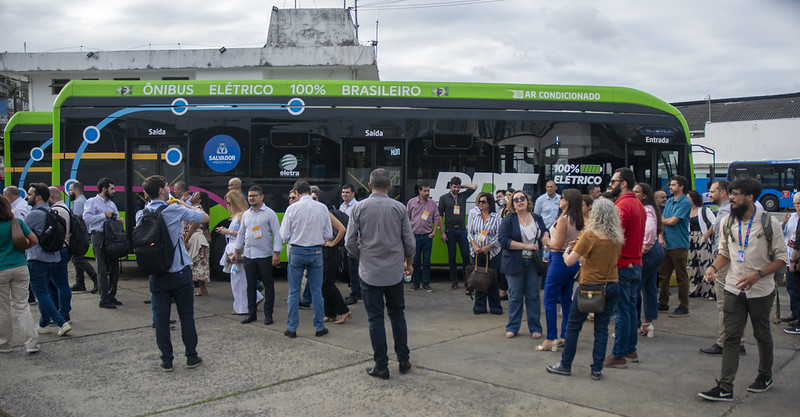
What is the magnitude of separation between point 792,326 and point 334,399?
584 centimetres

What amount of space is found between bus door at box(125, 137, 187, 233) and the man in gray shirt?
5.88m

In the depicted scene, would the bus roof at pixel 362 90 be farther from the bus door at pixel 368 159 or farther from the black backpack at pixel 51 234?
the black backpack at pixel 51 234

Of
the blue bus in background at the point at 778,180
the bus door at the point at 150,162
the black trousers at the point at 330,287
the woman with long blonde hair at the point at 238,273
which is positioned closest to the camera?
the black trousers at the point at 330,287

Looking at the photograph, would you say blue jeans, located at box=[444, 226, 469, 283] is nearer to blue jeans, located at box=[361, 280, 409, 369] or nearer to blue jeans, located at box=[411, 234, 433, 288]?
blue jeans, located at box=[411, 234, 433, 288]

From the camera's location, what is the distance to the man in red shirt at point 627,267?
18.4ft

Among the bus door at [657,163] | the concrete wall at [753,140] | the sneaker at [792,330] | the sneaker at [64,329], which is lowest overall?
the sneaker at [792,330]

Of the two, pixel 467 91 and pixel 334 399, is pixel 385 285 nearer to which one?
pixel 334 399

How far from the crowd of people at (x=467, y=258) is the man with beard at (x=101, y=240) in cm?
2

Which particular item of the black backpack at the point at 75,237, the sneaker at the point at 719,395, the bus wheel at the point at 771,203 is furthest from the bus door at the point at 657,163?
the bus wheel at the point at 771,203

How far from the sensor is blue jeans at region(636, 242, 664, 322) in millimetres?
6531

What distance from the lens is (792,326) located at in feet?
23.9

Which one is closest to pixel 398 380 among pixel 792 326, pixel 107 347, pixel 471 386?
pixel 471 386

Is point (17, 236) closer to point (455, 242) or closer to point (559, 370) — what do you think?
point (559, 370)

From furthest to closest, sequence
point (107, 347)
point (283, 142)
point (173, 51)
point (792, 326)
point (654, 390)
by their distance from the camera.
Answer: point (173, 51), point (283, 142), point (792, 326), point (107, 347), point (654, 390)
